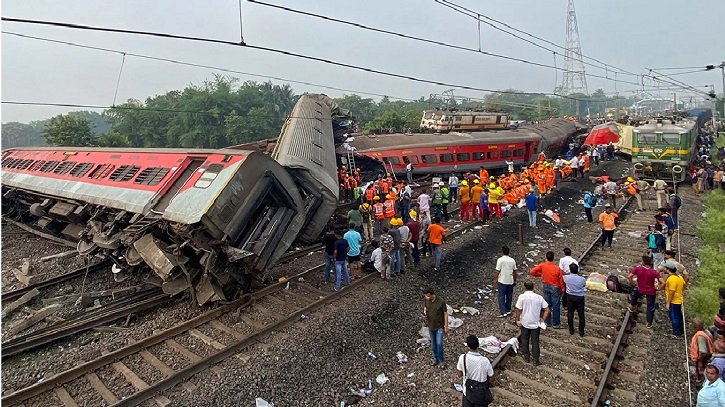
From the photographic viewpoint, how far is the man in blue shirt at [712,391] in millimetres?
4570

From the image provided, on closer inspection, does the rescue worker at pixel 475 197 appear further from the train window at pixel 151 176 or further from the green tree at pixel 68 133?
the green tree at pixel 68 133

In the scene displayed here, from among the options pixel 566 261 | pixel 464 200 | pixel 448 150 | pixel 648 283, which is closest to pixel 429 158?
pixel 448 150

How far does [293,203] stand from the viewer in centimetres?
909

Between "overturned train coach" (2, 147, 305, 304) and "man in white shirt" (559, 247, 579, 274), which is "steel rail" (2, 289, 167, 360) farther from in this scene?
"man in white shirt" (559, 247, 579, 274)

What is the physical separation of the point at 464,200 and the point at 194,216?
8.99 metres

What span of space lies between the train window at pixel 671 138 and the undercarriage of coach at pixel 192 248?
1728 cm

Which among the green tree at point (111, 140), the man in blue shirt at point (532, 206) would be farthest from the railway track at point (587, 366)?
the green tree at point (111, 140)

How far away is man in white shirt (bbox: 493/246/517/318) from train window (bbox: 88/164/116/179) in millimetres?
9552

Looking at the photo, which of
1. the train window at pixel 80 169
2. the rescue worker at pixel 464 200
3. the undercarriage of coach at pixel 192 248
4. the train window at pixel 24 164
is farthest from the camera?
the train window at pixel 24 164

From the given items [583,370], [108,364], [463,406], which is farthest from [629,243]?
[108,364]

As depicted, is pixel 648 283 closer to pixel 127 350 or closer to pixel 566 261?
pixel 566 261

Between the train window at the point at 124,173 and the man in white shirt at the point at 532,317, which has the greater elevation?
the train window at the point at 124,173

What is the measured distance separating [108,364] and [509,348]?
6.18 m

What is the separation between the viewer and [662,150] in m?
18.4
